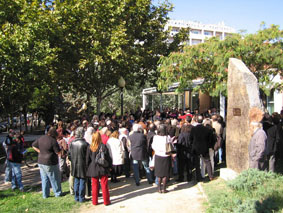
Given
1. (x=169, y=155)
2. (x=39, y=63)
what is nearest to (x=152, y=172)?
(x=169, y=155)

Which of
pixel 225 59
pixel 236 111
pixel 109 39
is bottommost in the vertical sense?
pixel 236 111

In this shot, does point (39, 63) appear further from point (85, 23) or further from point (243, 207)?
point (243, 207)

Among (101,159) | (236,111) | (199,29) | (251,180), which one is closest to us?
(251,180)

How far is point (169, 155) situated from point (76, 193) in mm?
2453

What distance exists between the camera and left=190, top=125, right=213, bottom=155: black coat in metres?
7.63

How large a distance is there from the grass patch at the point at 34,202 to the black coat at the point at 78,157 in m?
0.74

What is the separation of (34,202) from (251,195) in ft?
16.2

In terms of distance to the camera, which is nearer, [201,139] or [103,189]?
[103,189]

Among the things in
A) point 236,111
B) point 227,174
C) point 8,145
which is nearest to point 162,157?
point 227,174

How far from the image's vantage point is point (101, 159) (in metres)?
6.40

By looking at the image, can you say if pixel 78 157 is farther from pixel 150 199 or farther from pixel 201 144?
Result: pixel 201 144

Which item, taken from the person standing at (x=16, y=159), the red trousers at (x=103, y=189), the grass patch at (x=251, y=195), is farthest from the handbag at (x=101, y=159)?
the person standing at (x=16, y=159)

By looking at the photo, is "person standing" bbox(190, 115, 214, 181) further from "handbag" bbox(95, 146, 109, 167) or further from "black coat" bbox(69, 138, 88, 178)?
"black coat" bbox(69, 138, 88, 178)

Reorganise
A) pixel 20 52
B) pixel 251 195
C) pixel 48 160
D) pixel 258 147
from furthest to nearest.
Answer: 1. pixel 20 52
2. pixel 48 160
3. pixel 258 147
4. pixel 251 195
